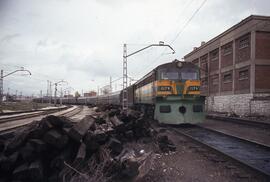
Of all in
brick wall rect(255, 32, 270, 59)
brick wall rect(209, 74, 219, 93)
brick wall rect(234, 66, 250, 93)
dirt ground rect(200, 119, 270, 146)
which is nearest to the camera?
dirt ground rect(200, 119, 270, 146)

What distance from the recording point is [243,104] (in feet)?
81.8

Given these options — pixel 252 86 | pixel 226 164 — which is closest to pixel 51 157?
pixel 226 164

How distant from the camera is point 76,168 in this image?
4961mm

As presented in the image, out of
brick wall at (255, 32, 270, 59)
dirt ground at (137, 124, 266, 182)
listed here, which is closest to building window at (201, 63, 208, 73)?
brick wall at (255, 32, 270, 59)

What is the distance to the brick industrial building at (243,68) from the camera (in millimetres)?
23750

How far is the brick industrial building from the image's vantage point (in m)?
23.8

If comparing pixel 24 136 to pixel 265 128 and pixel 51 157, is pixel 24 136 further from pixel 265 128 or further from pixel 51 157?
pixel 265 128

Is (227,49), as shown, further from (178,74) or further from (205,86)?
(178,74)

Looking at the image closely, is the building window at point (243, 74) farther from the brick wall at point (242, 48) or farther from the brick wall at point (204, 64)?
the brick wall at point (204, 64)

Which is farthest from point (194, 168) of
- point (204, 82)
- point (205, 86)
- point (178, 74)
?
point (204, 82)

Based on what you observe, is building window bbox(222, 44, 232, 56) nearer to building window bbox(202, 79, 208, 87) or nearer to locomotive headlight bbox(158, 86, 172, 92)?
building window bbox(202, 79, 208, 87)

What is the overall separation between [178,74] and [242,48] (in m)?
14.9

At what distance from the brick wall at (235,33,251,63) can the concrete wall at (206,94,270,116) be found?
160 inches

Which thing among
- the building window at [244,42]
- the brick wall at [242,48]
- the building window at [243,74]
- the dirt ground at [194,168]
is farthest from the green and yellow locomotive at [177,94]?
the building window at [244,42]
